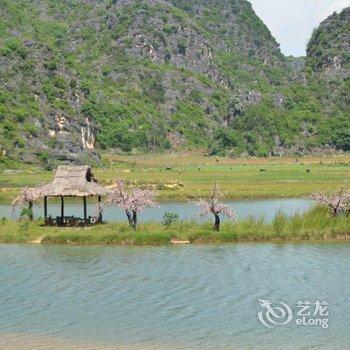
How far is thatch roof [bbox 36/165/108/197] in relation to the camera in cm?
3939

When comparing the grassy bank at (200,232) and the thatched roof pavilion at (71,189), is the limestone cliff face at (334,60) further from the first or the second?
the thatched roof pavilion at (71,189)

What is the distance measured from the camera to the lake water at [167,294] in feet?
62.2

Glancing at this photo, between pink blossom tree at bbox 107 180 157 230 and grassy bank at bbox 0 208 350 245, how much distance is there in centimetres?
89

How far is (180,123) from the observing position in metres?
186

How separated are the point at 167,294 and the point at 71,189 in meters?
17.0

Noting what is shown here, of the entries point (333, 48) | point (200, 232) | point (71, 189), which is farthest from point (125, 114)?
point (200, 232)

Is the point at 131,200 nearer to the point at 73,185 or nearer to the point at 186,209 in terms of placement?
the point at 73,185

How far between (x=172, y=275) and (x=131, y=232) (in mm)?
9271

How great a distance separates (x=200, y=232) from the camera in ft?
118
